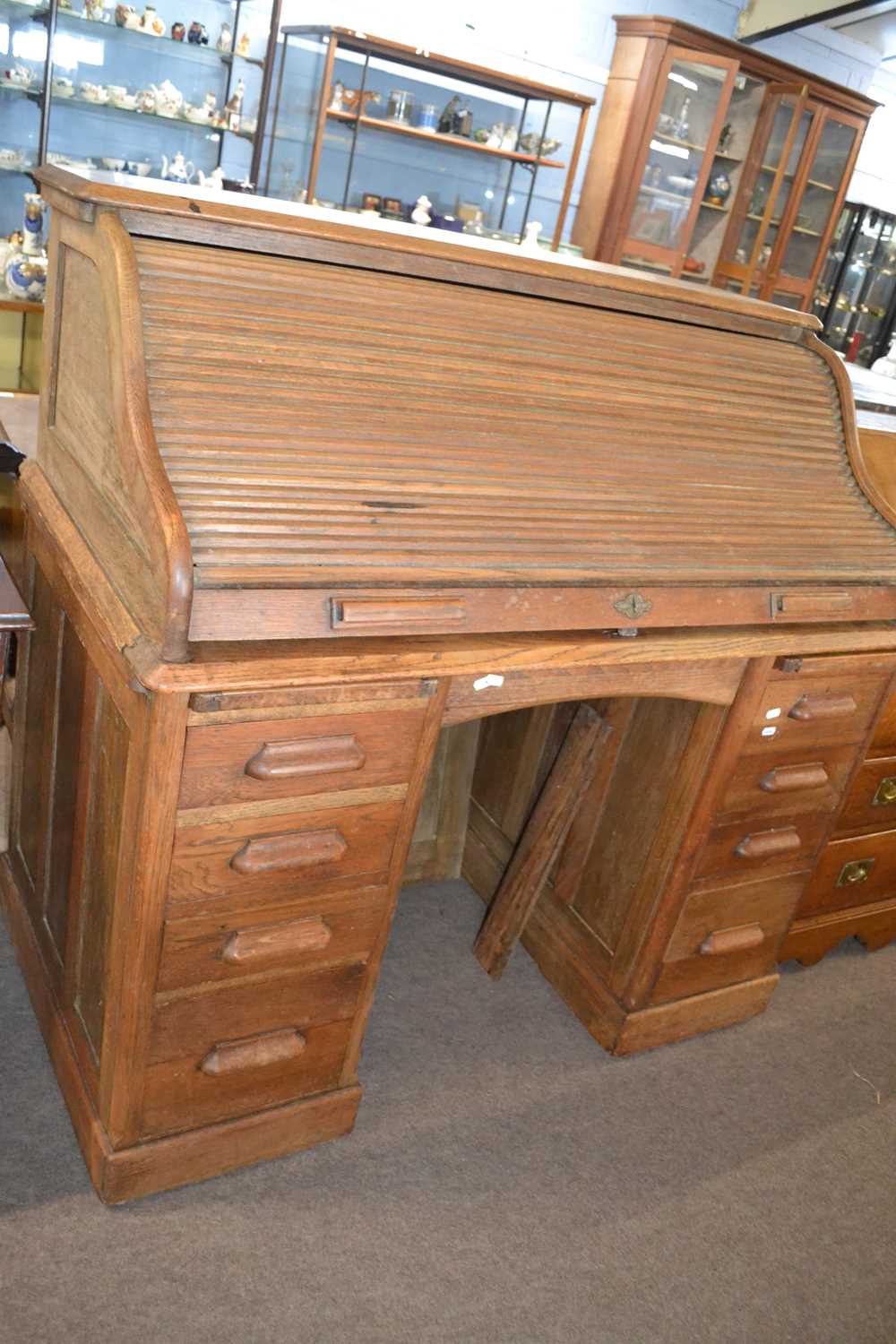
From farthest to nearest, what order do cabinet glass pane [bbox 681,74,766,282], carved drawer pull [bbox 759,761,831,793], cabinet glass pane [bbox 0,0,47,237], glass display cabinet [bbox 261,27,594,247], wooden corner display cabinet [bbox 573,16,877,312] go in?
cabinet glass pane [bbox 681,74,766,282] → wooden corner display cabinet [bbox 573,16,877,312] → glass display cabinet [bbox 261,27,594,247] → cabinet glass pane [bbox 0,0,47,237] → carved drawer pull [bbox 759,761,831,793]

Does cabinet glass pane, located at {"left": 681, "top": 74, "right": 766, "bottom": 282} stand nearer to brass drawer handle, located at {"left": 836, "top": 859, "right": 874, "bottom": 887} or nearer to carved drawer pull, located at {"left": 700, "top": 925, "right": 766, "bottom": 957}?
brass drawer handle, located at {"left": 836, "top": 859, "right": 874, "bottom": 887}

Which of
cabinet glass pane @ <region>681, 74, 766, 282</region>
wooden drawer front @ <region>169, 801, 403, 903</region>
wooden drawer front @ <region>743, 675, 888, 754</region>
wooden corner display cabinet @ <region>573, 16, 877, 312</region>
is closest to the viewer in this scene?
wooden drawer front @ <region>169, 801, 403, 903</region>

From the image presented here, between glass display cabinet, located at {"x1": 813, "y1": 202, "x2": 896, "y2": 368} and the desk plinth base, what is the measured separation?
7.27m

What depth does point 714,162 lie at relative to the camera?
21.2 feet

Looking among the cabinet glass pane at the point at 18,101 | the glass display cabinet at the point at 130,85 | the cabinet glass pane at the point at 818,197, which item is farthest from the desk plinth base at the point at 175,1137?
the cabinet glass pane at the point at 818,197

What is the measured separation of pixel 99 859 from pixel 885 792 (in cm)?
190

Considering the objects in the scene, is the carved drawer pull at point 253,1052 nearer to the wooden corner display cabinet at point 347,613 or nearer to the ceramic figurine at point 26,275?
the wooden corner display cabinet at point 347,613

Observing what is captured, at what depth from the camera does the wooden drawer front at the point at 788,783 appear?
A: 2178 millimetres

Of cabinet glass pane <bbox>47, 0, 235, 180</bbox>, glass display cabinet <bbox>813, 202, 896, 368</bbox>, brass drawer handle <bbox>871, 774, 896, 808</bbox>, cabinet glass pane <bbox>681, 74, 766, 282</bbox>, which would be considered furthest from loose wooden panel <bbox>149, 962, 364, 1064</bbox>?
glass display cabinet <bbox>813, 202, 896, 368</bbox>

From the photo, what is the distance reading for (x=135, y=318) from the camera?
1.42 meters

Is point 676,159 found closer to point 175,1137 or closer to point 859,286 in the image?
point 859,286

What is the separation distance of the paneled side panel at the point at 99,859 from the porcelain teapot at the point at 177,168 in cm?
394

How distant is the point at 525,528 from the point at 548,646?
0.19m

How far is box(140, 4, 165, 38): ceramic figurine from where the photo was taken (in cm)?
462
